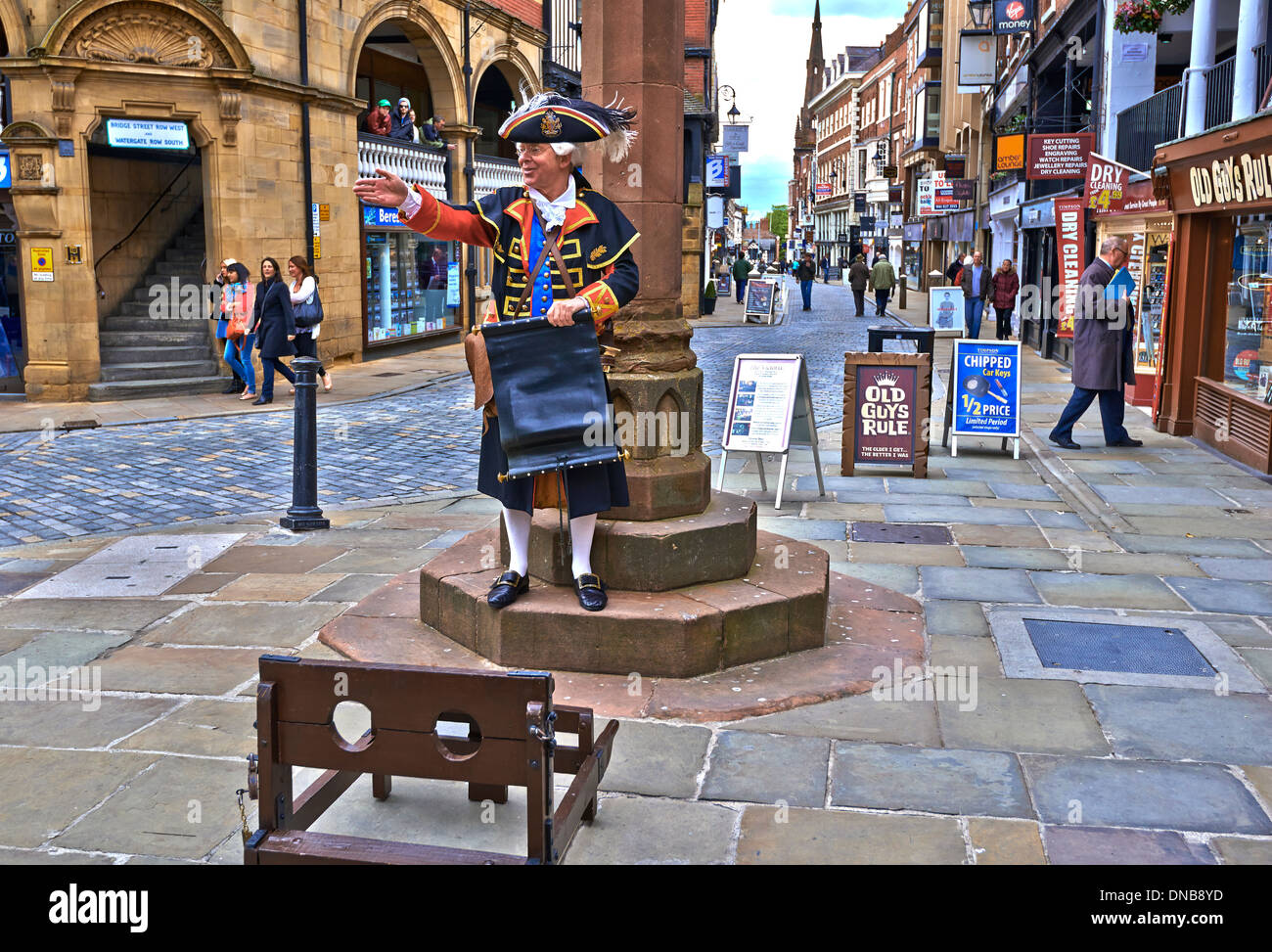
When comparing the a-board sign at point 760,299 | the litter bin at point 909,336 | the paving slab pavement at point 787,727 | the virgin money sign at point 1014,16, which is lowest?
the paving slab pavement at point 787,727

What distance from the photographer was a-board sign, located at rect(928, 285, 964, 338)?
77.7 feet

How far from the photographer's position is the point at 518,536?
5234mm

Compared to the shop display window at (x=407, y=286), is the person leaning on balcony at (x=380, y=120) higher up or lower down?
higher up

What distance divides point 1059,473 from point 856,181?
81809 mm

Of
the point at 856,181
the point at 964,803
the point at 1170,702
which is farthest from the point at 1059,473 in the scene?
the point at 856,181

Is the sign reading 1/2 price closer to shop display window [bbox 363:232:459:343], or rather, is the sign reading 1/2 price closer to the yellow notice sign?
the yellow notice sign

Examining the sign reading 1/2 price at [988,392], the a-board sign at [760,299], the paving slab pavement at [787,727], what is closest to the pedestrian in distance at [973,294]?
the a-board sign at [760,299]

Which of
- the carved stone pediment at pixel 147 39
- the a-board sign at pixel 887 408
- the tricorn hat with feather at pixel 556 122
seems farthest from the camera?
the carved stone pediment at pixel 147 39

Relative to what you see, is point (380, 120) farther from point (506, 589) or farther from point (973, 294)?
point (506, 589)

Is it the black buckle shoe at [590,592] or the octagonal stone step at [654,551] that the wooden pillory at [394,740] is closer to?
the black buckle shoe at [590,592]

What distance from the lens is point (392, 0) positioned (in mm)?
20359

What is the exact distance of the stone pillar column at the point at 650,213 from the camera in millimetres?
5473

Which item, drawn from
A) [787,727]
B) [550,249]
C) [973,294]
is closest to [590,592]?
[787,727]

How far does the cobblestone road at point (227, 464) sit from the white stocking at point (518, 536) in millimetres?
4151
